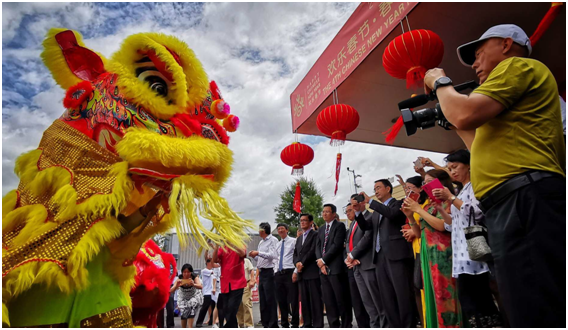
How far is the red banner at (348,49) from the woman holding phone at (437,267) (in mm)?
2002

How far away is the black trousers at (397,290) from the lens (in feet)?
10.7

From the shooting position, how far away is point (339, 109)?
4.96 m

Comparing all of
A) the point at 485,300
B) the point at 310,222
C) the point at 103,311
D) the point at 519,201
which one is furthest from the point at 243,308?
the point at 519,201

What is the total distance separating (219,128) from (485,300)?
2.21 metres

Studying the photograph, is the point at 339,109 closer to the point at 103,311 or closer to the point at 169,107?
the point at 169,107

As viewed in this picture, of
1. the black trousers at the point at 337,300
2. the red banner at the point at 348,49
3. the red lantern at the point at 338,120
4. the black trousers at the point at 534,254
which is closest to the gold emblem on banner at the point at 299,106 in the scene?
the red banner at the point at 348,49

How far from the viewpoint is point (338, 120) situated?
16.2ft

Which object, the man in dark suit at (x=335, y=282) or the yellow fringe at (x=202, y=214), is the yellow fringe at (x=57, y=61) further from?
the man in dark suit at (x=335, y=282)

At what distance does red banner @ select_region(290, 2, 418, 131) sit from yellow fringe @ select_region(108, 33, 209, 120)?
276 cm

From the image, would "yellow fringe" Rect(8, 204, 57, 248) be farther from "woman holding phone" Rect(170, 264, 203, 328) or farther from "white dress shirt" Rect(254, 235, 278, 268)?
"woman holding phone" Rect(170, 264, 203, 328)

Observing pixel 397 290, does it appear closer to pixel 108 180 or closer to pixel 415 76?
pixel 415 76

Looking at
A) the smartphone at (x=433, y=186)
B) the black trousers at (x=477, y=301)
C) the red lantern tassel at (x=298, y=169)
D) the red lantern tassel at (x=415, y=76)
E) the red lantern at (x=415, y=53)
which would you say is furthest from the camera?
the red lantern tassel at (x=298, y=169)

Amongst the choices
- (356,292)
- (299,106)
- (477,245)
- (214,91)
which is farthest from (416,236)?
(299,106)

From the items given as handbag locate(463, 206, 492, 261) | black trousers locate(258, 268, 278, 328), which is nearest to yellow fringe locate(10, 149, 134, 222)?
handbag locate(463, 206, 492, 261)
